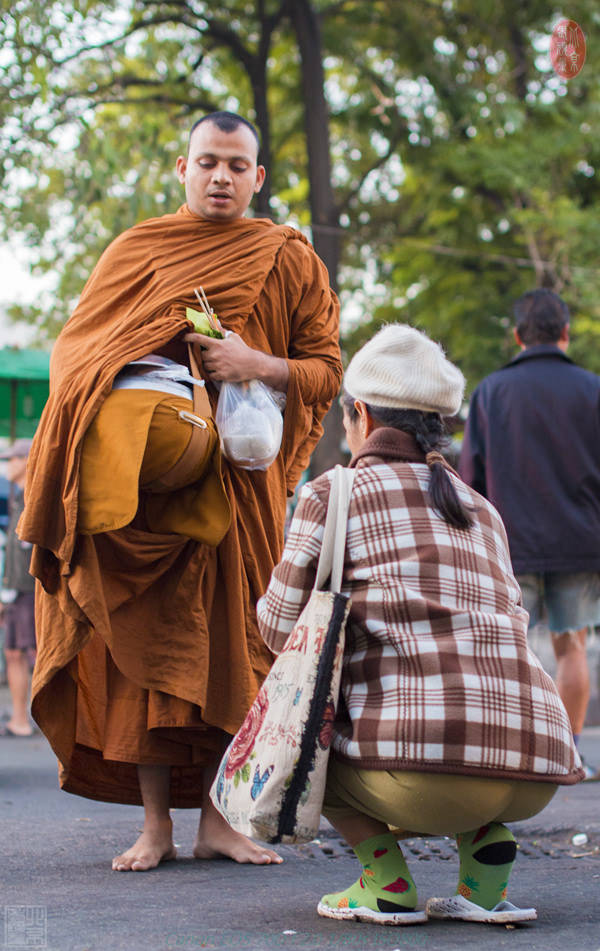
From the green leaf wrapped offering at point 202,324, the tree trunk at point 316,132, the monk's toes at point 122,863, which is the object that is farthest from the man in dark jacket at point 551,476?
the tree trunk at point 316,132

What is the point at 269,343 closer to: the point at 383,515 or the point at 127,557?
Result: the point at 127,557

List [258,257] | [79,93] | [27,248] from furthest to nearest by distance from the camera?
[27,248]
[79,93]
[258,257]

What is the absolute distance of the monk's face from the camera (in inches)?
143

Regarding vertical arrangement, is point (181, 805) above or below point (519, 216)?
below

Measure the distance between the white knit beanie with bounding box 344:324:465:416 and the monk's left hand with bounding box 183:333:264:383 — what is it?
622 millimetres

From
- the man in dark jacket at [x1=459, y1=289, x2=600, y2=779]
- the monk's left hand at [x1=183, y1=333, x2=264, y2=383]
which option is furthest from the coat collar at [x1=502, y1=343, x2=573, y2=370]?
the monk's left hand at [x1=183, y1=333, x2=264, y2=383]

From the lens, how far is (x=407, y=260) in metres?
15.8

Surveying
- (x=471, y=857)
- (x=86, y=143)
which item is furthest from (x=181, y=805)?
(x=86, y=143)

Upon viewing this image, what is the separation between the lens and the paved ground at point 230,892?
2.55 metres

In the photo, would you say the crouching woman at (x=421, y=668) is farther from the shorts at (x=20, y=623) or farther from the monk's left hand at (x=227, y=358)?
the shorts at (x=20, y=623)

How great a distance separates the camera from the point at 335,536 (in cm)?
270

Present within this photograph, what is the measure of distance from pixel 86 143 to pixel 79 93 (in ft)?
5.28

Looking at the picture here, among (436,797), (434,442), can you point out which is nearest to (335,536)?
(434,442)

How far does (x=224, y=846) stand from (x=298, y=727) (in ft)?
3.66
